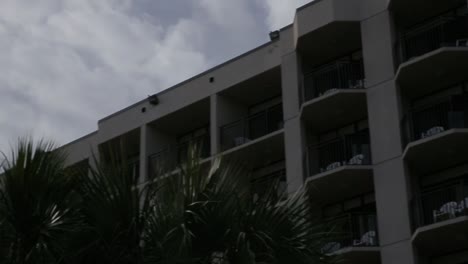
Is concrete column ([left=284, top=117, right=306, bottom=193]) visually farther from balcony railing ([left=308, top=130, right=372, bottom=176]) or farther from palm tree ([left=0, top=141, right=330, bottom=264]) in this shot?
palm tree ([left=0, top=141, right=330, bottom=264])

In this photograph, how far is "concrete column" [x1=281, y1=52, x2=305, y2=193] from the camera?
34.8 meters

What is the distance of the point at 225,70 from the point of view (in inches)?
1547

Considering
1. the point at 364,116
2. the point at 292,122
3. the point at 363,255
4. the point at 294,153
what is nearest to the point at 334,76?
the point at 364,116

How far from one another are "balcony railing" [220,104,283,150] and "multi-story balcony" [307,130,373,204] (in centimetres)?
295

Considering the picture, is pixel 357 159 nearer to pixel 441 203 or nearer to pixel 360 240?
pixel 360 240

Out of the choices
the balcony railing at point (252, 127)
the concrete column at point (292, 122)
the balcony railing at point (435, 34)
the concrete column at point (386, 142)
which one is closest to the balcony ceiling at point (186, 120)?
the balcony railing at point (252, 127)

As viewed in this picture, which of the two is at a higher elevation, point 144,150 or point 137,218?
point 144,150

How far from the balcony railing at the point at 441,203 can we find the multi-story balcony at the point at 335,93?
4.19m

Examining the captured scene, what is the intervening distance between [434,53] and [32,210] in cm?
2119

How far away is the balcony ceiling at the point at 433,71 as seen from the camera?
105ft

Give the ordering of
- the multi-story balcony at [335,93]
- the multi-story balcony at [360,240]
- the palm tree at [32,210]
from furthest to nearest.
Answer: the multi-story balcony at [335,93]
the multi-story balcony at [360,240]
the palm tree at [32,210]

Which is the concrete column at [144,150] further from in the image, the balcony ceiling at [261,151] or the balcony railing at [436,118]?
the balcony railing at [436,118]

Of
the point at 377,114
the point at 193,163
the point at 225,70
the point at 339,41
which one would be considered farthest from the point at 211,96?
the point at 193,163

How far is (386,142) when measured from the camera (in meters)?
32.6
